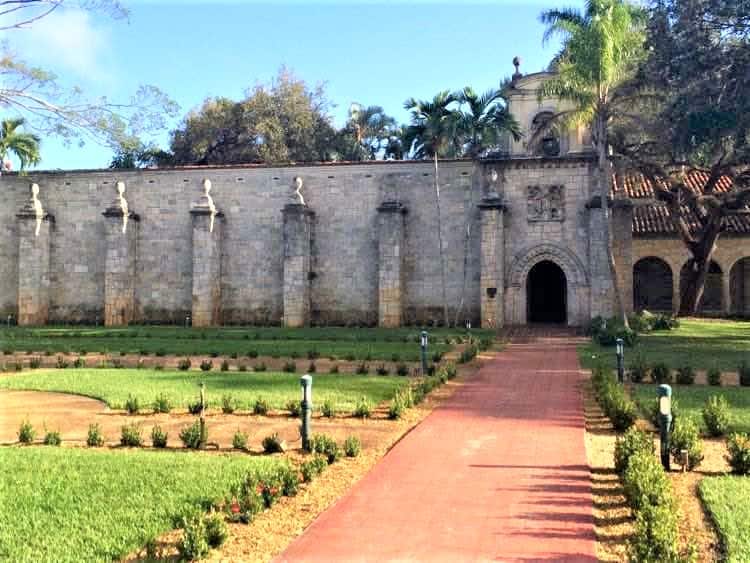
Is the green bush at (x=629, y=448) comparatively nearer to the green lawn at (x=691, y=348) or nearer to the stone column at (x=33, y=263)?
the green lawn at (x=691, y=348)

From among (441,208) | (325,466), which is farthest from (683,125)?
(325,466)

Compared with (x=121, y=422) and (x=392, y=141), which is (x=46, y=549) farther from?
(x=392, y=141)

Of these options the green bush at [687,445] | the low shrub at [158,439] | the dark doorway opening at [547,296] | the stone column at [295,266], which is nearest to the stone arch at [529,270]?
the dark doorway opening at [547,296]

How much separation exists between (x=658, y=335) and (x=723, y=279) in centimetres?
1352

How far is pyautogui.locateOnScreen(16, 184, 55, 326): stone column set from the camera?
1200 inches

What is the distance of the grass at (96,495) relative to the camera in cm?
555

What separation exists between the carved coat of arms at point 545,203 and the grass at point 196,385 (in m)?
14.6

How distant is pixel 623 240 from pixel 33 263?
2510 centimetres

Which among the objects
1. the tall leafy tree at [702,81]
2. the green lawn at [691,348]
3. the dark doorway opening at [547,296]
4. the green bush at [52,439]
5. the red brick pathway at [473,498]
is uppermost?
the tall leafy tree at [702,81]

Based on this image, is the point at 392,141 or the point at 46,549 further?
the point at 392,141

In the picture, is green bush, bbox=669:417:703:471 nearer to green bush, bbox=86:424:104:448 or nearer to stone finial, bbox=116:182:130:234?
green bush, bbox=86:424:104:448

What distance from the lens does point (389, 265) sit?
2789 centimetres

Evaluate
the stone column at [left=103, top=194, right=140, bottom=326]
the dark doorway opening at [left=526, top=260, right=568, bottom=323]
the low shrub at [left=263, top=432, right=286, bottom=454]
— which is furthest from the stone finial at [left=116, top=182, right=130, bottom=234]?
the low shrub at [left=263, top=432, right=286, bottom=454]

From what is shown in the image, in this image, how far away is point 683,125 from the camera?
883 inches
